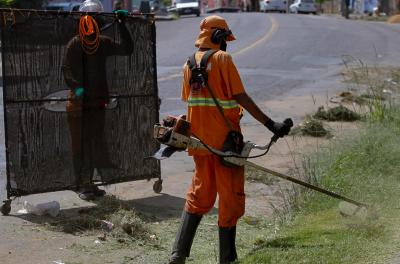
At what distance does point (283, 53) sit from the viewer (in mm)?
27156

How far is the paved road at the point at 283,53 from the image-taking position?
761 inches

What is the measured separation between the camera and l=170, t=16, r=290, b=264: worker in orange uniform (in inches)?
225

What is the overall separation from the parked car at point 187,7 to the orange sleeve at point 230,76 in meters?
50.6

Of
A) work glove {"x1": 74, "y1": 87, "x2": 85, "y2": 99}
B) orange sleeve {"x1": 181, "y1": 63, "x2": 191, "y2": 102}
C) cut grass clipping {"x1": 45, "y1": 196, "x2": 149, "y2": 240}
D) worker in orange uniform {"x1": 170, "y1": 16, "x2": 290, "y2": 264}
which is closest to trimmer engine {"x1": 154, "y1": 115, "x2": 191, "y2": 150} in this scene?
worker in orange uniform {"x1": 170, "y1": 16, "x2": 290, "y2": 264}

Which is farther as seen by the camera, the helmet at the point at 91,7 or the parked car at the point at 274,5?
the parked car at the point at 274,5

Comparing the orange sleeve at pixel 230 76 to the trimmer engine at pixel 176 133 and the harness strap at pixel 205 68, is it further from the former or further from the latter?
the trimmer engine at pixel 176 133

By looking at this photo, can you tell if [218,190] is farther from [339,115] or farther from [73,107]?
[339,115]

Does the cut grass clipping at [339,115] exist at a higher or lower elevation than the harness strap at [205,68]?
lower

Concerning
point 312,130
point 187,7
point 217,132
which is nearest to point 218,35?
point 217,132

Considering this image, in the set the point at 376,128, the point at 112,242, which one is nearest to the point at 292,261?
the point at 112,242

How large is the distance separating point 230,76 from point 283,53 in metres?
21.7

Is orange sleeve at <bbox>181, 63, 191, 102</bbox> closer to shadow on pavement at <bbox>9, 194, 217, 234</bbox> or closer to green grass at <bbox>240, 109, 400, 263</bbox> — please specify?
green grass at <bbox>240, 109, 400, 263</bbox>

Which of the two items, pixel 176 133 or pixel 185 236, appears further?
pixel 185 236

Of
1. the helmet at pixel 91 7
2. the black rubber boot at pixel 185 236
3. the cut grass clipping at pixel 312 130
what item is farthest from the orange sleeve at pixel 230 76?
the cut grass clipping at pixel 312 130
